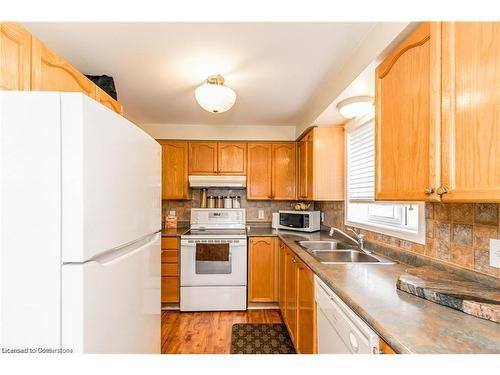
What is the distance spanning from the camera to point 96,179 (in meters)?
0.82

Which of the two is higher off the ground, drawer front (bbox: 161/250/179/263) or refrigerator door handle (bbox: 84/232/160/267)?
refrigerator door handle (bbox: 84/232/160/267)

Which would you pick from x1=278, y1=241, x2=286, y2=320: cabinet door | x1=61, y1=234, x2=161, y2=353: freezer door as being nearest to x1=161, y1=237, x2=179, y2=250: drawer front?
x1=278, y1=241, x2=286, y2=320: cabinet door

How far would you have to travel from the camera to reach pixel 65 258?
761mm

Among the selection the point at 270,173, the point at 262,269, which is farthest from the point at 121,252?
the point at 270,173

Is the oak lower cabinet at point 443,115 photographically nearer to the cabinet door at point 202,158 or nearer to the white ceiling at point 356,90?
the white ceiling at point 356,90

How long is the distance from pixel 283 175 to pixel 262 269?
4.15 feet

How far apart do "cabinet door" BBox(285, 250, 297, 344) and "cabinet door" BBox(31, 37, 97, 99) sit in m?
1.91

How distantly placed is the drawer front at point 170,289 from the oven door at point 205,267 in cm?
9

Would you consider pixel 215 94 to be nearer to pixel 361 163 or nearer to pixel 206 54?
pixel 206 54

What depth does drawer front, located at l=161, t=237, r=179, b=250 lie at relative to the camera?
287 cm

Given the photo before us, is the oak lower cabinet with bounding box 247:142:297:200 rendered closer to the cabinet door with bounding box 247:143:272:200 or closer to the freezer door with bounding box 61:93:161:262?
the cabinet door with bounding box 247:143:272:200

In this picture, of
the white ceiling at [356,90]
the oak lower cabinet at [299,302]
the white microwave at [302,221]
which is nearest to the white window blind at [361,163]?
the white ceiling at [356,90]
